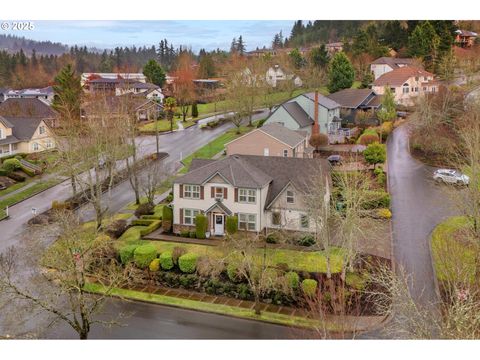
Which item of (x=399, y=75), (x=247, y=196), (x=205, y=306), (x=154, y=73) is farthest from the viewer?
(x=154, y=73)

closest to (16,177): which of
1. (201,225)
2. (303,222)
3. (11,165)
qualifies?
(11,165)

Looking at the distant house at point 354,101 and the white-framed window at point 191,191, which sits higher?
the distant house at point 354,101

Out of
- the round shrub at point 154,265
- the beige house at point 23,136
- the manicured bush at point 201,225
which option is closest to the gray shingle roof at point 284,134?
the manicured bush at point 201,225

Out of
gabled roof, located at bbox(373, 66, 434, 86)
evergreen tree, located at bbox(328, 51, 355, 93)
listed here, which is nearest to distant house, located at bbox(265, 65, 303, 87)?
evergreen tree, located at bbox(328, 51, 355, 93)

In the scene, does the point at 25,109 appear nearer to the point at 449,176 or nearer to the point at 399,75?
the point at 399,75

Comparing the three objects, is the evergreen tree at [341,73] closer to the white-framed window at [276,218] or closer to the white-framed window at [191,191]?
the white-framed window at [276,218]

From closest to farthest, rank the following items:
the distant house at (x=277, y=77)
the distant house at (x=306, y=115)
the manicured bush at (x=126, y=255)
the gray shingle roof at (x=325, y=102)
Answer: the manicured bush at (x=126, y=255) → the distant house at (x=306, y=115) → the gray shingle roof at (x=325, y=102) → the distant house at (x=277, y=77)
